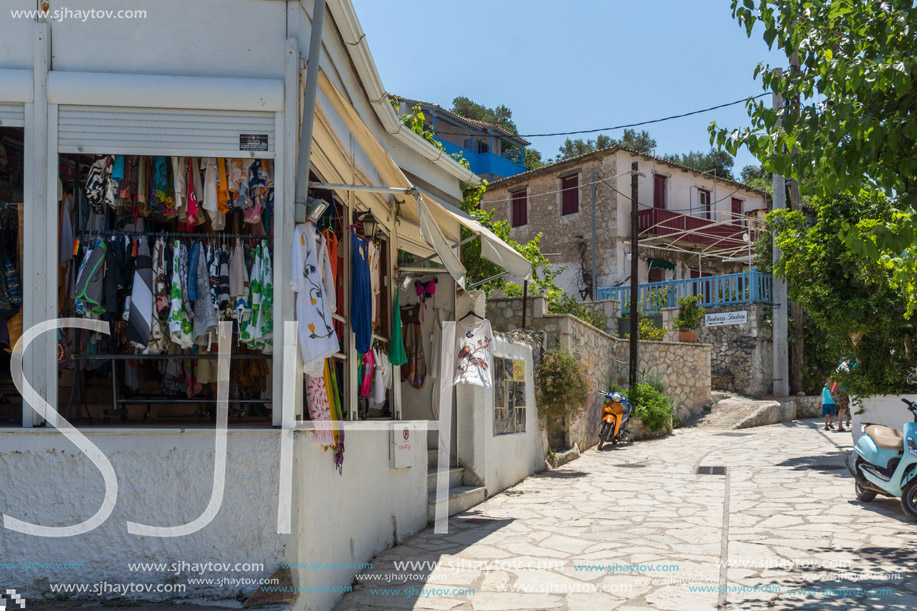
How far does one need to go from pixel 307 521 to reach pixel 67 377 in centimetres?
290

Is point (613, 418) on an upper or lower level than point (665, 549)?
upper

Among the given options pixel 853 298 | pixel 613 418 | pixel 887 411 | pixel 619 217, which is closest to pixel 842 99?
pixel 853 298

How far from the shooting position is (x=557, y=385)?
13.0 metres

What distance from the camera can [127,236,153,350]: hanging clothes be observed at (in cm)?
505

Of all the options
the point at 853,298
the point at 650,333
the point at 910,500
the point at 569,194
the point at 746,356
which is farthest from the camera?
the point at 569,194

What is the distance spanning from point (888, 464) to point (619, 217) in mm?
18434

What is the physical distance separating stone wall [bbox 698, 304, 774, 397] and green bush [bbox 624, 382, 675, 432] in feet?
14.6

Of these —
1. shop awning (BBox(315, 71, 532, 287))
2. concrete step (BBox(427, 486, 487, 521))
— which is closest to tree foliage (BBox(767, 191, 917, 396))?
shop awning (BBox(315, 71, 532, 287))

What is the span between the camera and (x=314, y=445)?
5.18m

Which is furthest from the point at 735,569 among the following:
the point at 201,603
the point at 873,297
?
the point at 873,297

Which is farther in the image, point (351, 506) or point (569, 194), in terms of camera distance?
point (569, 194)

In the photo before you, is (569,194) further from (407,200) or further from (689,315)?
(407,200)

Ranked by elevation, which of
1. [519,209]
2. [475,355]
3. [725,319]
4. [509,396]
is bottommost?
[509,396]

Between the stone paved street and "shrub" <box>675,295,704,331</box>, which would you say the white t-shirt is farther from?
"shrub" <box>675,295,704,331</box>
